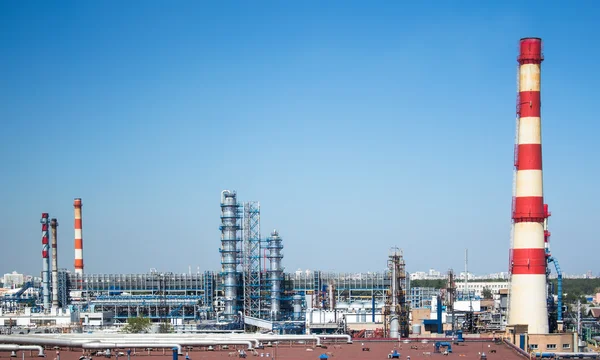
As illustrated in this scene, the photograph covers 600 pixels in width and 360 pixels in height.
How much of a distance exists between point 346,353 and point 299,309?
140 feet

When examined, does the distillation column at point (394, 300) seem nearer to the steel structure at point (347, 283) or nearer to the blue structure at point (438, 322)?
the blue structure at point (438, 322)

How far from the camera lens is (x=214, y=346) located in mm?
45625

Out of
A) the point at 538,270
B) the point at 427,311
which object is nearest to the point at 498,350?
the point at 538,270

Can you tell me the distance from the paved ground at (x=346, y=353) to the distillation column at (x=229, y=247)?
3890cm

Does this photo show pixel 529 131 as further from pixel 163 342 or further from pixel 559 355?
pixel 163 342

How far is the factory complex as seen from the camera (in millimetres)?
50750

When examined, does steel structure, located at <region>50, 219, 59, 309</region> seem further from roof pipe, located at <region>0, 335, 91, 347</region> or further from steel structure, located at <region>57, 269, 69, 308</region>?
roof pipe, located at <region>0, 335, 91, 347</region>

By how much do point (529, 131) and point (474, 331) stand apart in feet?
67.0

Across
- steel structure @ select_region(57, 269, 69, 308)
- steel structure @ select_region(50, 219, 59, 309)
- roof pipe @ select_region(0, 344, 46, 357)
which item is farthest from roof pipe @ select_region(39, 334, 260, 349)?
steel structure @ select_region(57, 269, 69, 308)

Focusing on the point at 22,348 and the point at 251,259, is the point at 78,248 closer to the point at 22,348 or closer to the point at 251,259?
the point at 251,259

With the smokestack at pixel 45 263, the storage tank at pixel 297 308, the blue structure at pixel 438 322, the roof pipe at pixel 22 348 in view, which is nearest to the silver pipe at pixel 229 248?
the storage tank at pixel 297 308

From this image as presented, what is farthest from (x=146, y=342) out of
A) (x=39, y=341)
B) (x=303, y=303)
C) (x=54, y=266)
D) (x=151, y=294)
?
(x=54, y=266)

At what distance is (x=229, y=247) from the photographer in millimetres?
86500

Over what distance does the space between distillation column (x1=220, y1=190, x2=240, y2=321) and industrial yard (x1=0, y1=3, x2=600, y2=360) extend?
107 millimetres
